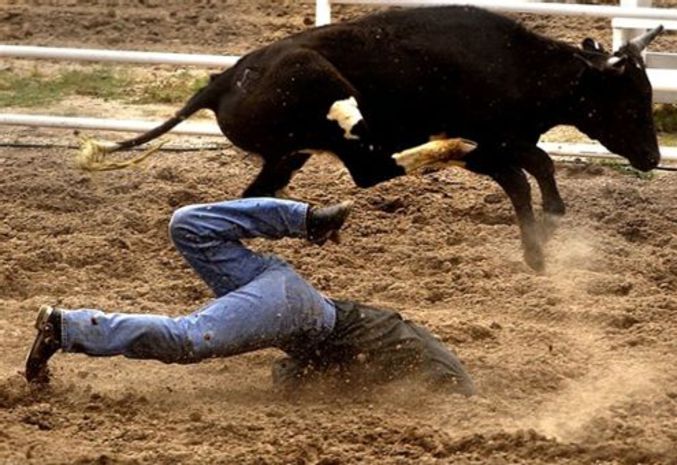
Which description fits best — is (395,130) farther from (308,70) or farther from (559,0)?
(559,0)

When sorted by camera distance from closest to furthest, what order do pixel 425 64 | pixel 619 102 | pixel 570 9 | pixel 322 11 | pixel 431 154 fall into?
pixel 431 154 < pixel 425 64 < pixel 619 102 < pixel 570 9 < pixel 322 11

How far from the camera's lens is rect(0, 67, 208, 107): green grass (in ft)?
33.4

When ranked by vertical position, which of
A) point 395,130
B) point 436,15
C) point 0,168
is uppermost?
point 436,15

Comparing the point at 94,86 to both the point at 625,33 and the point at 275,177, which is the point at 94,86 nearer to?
the point at 625,33

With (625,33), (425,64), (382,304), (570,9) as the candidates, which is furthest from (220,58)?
(625,33)

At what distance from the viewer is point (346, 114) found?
21.2 feet

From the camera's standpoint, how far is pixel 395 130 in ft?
21.9

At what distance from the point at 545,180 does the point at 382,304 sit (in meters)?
0.91

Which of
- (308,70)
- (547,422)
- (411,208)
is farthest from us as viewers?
(411,208)

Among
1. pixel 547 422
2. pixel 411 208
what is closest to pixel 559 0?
pixel 411 208

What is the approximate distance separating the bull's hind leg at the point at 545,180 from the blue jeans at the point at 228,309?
1527mm

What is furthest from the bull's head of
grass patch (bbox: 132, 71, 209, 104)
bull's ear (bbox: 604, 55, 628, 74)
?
grass patch (bbox: 132, 71, 209, 104)

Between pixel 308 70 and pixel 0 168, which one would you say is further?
pixel 0 168

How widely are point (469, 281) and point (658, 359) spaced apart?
1238 mm
